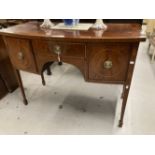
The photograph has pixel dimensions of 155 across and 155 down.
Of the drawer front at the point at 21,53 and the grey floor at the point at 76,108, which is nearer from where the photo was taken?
the drawer front at the point at 21,53

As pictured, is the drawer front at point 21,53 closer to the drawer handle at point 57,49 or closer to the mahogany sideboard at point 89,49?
the mahogany sideboard at point 89,49

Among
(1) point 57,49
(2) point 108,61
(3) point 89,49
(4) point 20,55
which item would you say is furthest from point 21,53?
(2) point 108,61

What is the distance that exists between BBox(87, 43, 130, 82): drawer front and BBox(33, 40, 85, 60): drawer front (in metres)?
0.07

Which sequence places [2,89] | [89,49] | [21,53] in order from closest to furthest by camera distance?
[89,49] → [21,53] → [2,89]

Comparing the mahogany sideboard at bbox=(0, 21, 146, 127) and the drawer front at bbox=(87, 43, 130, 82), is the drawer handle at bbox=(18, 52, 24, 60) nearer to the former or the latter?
the mahogany sideboard at bbox=(0, 21, 146, 127)

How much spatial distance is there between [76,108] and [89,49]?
76 centimetres

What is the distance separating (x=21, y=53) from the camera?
1.26 meters

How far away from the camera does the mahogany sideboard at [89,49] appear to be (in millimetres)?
972

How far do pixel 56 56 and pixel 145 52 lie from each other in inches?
91.0

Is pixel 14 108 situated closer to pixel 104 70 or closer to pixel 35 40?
pixel 35 40

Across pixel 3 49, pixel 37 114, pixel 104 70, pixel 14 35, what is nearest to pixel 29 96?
pixel 37 114

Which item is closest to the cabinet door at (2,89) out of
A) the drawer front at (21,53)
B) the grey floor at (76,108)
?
the grey floor at (76,108)

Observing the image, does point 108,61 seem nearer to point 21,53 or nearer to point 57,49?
point 57,49

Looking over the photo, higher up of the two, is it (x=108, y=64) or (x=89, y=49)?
(x=89, y=49)
